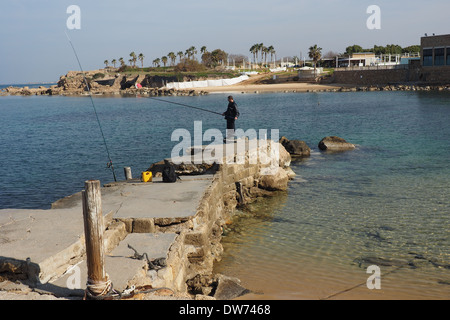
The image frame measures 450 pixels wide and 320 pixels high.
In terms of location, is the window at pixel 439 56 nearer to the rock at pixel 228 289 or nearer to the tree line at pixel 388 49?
the tree line at pixel 388 49

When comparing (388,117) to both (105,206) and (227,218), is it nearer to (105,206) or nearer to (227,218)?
(227,218)

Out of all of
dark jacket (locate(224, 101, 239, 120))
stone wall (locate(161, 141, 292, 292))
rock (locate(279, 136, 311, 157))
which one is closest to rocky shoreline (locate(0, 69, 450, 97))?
rock (locate(279, 136, 311, 157))

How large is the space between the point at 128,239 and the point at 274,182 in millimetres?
7699

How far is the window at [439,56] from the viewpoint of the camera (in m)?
65.8

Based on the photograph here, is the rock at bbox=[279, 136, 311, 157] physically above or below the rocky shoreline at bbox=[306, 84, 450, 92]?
below

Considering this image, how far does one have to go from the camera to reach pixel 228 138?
15359 mm

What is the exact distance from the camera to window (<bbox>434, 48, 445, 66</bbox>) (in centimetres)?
6581

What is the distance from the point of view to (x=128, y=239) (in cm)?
735

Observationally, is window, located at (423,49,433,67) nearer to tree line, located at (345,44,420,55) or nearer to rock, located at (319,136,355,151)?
tree line, located at (345,44,420,55)

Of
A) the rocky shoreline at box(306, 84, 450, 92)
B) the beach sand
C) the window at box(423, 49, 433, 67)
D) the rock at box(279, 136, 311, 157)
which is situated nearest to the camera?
the rock at box(279, 136, 311, 157)

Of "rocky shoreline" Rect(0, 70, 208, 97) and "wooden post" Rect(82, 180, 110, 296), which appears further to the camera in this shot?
"rocky shoreline" Rect(0, 70, 208, 97)

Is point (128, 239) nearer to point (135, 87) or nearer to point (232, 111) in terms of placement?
point (232, 111)

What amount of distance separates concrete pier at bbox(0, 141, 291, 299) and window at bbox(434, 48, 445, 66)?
6610cm

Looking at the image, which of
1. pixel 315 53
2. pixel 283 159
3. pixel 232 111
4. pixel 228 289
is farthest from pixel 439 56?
pixel 228 289
